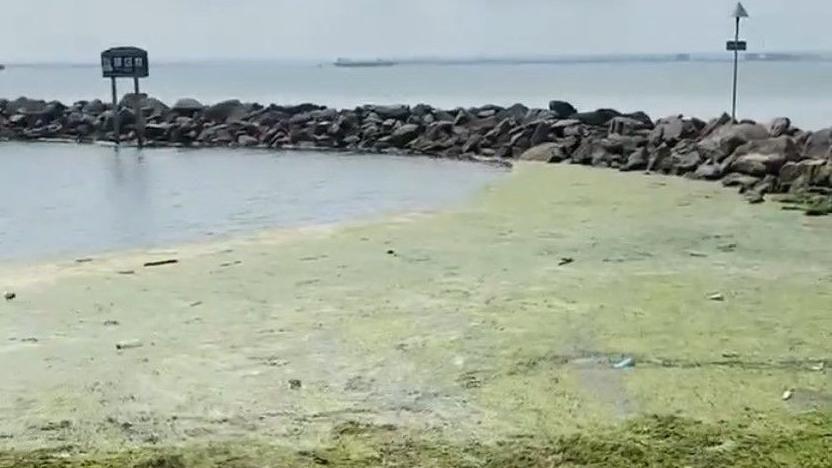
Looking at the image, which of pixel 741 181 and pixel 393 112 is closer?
pixel 741 181

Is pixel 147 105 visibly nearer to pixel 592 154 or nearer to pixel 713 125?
pixel 592 154

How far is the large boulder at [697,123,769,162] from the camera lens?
11062 mm

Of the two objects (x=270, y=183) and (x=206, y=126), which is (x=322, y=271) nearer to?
(x=270, y=183)

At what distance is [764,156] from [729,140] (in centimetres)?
91

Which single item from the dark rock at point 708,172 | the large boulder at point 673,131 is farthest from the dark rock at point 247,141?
the dark rock at point 708,172

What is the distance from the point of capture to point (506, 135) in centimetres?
1448

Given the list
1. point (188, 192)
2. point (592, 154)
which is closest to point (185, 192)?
point (188, 192)

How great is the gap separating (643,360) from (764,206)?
4.84 metres

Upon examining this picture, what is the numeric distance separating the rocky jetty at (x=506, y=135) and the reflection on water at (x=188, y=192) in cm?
96

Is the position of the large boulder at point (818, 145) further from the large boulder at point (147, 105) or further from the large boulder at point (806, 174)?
the large boulder at point (147, 105)

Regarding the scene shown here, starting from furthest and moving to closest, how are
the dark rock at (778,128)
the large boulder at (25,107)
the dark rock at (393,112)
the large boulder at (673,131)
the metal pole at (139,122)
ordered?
the large boulder at (25,107)
the dark rock at (393,112)
the metal pole at (139,122)
the large boulder at (673,131)
the dark rock at (778,128)

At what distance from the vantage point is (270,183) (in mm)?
11070

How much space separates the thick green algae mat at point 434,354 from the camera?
10.4ft

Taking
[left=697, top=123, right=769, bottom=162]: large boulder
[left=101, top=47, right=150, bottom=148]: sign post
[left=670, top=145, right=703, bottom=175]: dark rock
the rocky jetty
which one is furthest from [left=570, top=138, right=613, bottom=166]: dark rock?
[left=101, top=47, right=150, bottom=148]: sign post
